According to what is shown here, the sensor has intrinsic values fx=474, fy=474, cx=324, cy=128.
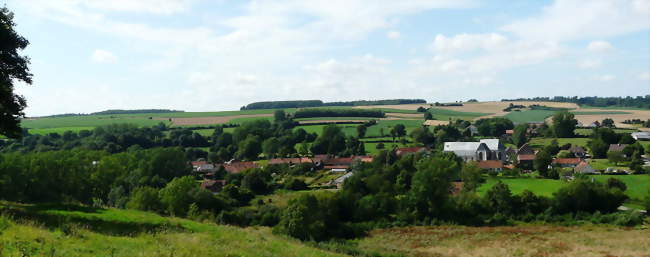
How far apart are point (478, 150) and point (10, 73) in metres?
83.7

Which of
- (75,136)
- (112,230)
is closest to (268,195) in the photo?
(112,230)

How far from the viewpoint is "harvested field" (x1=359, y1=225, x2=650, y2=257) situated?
3294 cm

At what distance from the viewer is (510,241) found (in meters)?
37.0

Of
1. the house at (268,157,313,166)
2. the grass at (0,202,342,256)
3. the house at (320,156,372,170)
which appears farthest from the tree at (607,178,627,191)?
the grass at (0,202,342,256)

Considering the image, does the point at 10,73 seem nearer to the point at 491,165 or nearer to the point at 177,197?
the point at 177,197

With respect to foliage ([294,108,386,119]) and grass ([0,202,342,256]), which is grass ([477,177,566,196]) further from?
foliage ([294,108,386,119])

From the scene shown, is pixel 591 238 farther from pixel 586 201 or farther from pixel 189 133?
pixel 189 133

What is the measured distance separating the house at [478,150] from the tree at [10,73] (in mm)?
79777

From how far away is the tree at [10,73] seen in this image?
57.5 feet

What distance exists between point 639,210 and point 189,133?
84301 millimetres

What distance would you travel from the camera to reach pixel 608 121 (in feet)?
380

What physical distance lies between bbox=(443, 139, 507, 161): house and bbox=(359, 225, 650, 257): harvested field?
48.3m

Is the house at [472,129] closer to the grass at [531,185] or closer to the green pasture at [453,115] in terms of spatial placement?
the green pasture at [453,115]

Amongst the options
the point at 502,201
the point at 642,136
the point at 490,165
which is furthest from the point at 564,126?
the point at 502,201
